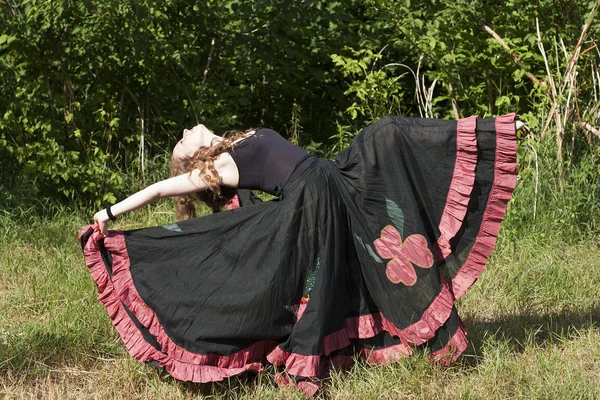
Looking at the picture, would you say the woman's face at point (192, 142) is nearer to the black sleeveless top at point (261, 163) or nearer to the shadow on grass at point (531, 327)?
the black sleeveless top at point (261, 163)

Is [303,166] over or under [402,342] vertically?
over

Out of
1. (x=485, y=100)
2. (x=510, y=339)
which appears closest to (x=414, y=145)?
(x=510, y=339)

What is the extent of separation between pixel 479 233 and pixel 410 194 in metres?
0.36

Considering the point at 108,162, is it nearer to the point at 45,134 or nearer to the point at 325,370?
the point at 45,134

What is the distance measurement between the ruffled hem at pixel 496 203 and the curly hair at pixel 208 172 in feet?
3.63

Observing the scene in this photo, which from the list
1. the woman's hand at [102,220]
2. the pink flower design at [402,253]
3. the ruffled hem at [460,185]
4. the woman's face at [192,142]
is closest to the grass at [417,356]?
the pink flower design at [402,253]

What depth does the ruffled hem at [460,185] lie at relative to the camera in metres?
3.57

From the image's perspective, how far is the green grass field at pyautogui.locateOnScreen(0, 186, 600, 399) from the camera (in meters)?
3.59

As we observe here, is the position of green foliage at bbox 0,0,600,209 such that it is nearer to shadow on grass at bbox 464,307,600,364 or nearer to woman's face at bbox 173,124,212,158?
shadow on grass at bbox 464,307,600,364

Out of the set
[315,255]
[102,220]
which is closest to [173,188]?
A: [102,220]

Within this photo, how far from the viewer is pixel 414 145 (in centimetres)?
362

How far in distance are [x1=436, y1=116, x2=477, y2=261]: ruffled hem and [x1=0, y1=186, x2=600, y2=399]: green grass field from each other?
55 cm

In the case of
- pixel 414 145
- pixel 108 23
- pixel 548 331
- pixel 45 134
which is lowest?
pixel 548 331

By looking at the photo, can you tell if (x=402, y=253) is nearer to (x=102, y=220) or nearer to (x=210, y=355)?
(x=210, y=355)
